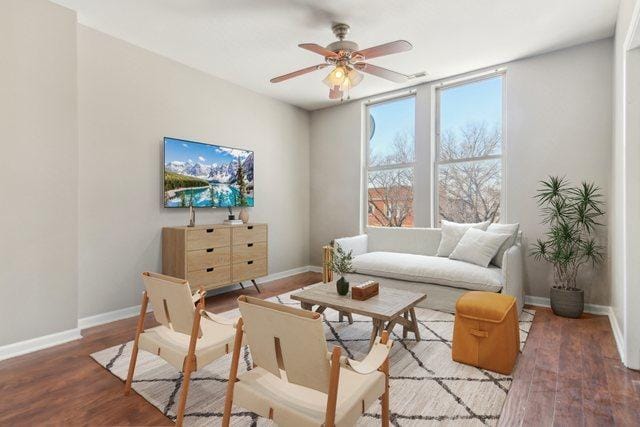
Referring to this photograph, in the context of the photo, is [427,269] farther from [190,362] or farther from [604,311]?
[190,362]

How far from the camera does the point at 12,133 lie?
2.55 metres

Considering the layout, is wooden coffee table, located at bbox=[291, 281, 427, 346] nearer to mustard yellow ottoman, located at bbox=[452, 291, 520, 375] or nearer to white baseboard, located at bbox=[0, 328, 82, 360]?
mustard yellow ottoman, located at bbox=[452, 291, 520, 375]

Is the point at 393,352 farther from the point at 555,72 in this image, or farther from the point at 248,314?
the point at 555,72

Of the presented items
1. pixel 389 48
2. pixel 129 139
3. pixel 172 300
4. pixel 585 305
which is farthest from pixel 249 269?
pixel 585 305

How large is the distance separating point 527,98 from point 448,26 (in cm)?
149

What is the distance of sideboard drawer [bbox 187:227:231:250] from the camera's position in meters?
3.59

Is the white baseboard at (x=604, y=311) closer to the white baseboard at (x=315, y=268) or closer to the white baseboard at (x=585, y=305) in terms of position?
the white baseboard at (x=585, y=305)

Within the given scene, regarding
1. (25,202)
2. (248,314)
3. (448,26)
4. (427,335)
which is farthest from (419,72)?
(25,202)

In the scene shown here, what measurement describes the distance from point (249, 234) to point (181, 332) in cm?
246

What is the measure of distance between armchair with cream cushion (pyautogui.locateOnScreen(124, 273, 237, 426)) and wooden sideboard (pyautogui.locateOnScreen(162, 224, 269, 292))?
1599 millimetres

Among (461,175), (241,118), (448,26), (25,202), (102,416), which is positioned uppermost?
(448,26)

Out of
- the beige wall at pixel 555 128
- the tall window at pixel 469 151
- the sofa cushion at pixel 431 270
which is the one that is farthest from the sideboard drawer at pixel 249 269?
the beige wall at pixel 555 128

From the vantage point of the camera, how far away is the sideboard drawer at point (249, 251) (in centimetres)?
407

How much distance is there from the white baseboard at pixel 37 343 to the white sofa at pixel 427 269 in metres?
2.75
